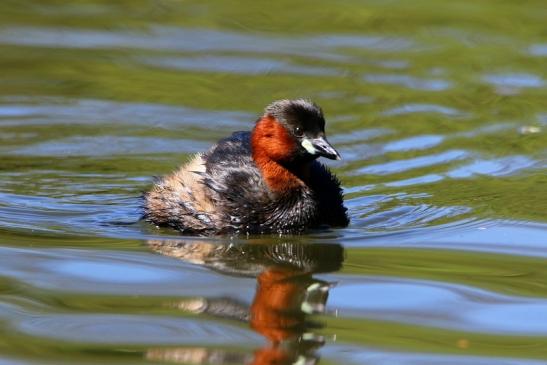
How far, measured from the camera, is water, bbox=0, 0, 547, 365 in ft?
19.7

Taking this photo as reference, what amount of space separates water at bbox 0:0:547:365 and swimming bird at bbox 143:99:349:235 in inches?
6.0

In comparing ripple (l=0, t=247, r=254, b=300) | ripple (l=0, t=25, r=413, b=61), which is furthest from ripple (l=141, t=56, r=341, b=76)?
ripple (l=0, t=247, r=254, b=300)

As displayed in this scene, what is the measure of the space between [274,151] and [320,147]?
317 millimetres

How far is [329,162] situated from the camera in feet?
34.8

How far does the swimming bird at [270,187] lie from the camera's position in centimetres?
812

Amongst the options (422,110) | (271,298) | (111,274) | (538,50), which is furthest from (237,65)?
(271,298)

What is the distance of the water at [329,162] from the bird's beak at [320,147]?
0.52m

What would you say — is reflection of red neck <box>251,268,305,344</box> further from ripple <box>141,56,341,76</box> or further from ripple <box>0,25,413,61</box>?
ripple <box>0,25,413,61</box>

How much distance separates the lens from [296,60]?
13.4 m

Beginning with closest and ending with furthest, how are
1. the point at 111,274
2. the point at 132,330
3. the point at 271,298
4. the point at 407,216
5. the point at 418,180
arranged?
the point at 132,330 < the point at 271,298 < the point at 111,274 < the point at 407,216 < the point at 418,180

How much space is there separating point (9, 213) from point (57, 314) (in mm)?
2564

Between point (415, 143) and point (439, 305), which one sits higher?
point (415, 143)

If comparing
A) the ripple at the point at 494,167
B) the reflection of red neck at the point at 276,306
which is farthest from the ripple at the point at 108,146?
the reflection of red neck at the point at 276,306

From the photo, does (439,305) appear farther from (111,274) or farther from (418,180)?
(418,180)
